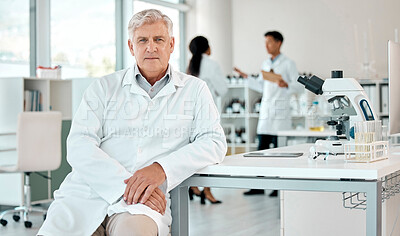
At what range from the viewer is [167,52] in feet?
6.93

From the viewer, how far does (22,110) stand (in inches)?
195

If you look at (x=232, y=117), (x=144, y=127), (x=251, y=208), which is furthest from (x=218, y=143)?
(x=232, y=117)

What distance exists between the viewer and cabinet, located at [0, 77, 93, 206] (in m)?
4.88

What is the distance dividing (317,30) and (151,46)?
221 inches

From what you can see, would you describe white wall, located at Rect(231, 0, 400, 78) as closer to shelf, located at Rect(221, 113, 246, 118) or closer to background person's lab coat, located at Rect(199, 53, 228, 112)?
shelf, located at Rect(221, 113, 246, 118)

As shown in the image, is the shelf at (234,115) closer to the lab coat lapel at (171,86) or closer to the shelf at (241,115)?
the shelf at (241,115)

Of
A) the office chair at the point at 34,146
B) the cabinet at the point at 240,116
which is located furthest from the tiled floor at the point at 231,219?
the cabinet at the point at 240,116

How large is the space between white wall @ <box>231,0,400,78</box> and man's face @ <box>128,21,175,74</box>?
17.2ft

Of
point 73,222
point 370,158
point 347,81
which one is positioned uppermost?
point 347,81

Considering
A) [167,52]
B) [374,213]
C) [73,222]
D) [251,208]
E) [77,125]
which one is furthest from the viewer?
[251,208]

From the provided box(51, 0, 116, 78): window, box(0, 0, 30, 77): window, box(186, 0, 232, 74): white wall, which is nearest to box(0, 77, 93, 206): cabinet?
box(0, 0, 30, 77): window

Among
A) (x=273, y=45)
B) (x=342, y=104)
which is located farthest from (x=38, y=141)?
(x=342, y=104)

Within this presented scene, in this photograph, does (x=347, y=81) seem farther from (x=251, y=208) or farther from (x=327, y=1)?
(x=327, y=1)

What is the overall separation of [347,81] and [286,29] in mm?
5556
